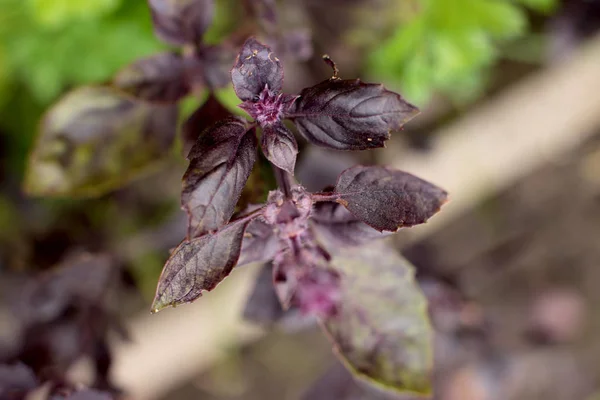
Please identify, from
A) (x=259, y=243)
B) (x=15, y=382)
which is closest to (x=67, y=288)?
(x=15, y=382)

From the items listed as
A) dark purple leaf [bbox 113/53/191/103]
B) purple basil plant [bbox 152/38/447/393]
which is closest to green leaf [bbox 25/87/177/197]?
dark purple leaf [bbox 113/53/191/103]

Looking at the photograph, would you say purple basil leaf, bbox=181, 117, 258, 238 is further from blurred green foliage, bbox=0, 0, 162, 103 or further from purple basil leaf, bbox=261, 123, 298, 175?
blurred green foliage, bbox=0, 0, 162, 103

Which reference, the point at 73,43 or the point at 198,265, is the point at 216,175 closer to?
the point at 198,265

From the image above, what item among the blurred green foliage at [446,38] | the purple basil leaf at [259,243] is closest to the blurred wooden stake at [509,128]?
the blurred green foliage at [446,38]

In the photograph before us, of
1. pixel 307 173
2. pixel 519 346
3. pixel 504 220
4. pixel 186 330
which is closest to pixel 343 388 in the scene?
pixel 307 173

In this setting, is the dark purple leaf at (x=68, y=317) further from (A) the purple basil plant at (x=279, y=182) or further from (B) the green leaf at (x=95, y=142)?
(A) the purple basil plant at (x=279, y=182)

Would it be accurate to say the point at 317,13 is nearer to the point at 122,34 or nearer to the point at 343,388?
the point at 122,34

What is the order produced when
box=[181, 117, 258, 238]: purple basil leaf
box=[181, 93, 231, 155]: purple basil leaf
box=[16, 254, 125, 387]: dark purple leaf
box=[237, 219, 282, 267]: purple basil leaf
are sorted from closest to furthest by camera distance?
box=[181, 117, 258, 238]: purple basil leaf < box=[237, 219, 282, 267]: purple basil leaf < box=[181, 93, 231, 155]: purple basil leaf < box=[16, 254, 125, 387]: dark purple leaf
